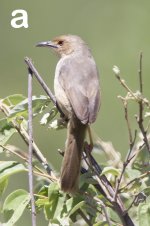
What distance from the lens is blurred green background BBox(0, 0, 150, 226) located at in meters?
8.34

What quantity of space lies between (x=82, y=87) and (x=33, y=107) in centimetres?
88

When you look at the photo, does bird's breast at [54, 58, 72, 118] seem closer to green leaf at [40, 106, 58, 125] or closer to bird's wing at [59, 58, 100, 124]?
bird's wing at [59, 58, 100, 124]

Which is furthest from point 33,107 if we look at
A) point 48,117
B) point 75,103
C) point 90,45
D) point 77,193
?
point 90,45

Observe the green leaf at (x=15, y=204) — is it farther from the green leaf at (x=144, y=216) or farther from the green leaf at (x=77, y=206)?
the green leaf at (x=144, y=216)

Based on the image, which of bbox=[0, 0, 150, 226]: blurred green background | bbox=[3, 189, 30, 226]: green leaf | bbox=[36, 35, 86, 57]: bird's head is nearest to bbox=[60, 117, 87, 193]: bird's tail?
bbox=[3, 189, 30, 226]: green leaf

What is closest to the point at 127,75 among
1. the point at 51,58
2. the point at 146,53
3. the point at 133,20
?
the point at 146,53

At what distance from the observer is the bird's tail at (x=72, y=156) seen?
12.0 ft

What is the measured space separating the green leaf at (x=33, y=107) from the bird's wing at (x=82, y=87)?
46 centimetres

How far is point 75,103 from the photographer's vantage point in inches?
178

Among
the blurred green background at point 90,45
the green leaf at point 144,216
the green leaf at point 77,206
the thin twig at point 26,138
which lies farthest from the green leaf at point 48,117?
the blurred green background at point 90,45

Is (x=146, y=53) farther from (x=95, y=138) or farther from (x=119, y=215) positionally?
(x=119, y=215)

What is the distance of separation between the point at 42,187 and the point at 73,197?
7.1 inches

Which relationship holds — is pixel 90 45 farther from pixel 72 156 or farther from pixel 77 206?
pixel 77 206

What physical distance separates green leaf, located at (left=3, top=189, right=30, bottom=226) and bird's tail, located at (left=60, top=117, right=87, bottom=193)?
0.16 meters
